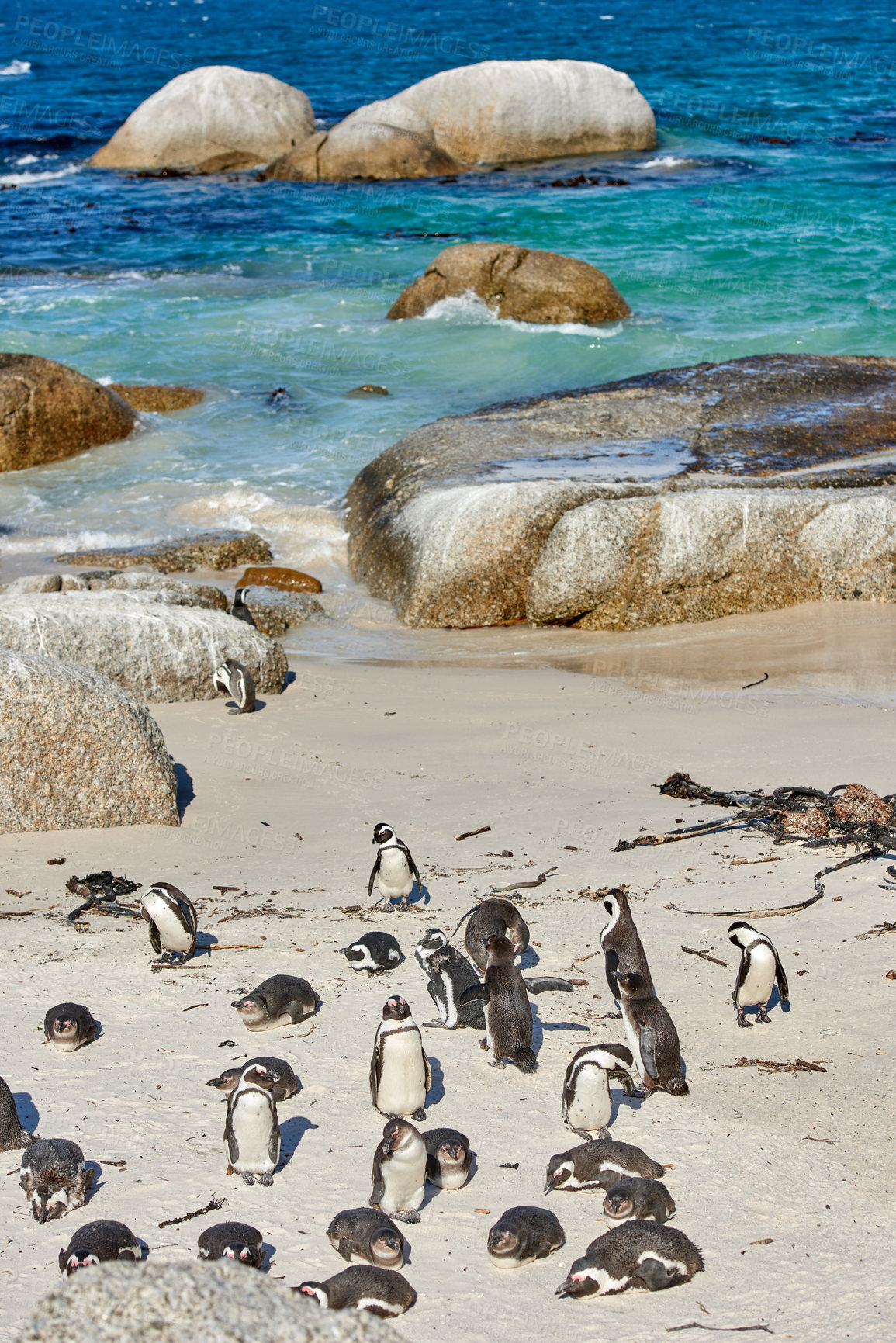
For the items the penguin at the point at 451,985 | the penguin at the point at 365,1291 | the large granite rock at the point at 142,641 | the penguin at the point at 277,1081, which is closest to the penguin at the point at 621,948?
the penguin at the point at 451,985

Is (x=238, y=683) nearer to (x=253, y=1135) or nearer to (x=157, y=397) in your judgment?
(x=253, y=1135)

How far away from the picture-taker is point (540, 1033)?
4551mm

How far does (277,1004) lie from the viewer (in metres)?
4.50

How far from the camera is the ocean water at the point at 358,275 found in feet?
49.8

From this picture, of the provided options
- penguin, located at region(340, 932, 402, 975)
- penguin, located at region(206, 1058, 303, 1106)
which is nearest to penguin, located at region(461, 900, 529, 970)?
penguin, located at region(340, 932, 402, 975)

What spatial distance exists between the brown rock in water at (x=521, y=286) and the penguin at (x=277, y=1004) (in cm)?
1733

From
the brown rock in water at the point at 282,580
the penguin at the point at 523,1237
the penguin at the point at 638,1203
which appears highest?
the penguin at the point at 523,1237

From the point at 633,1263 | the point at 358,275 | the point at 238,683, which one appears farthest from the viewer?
the point at 358,275

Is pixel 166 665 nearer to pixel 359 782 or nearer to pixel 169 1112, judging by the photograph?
pixel 359 782

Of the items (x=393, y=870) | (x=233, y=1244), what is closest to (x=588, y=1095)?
(x=233, y=1244)

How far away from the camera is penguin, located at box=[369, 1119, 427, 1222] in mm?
3434

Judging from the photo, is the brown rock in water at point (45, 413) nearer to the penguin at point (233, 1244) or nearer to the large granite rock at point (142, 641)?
the large granite rock at point (142, 641)

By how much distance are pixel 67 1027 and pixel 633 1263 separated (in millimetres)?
2071

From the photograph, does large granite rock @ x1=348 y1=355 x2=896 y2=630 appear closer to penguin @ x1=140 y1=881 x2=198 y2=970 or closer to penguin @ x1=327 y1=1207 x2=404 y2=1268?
penguin @ x1=140 y1=881 x2=198 y2=970
